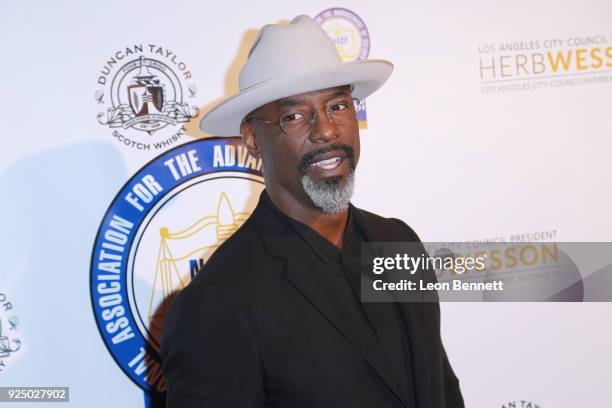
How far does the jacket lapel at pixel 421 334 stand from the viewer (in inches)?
63.9

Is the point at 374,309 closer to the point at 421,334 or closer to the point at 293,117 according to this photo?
the point at 421,334

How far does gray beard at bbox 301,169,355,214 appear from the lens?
5.43 ft

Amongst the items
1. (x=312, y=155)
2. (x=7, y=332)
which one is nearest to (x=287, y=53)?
(x=312, y=155)

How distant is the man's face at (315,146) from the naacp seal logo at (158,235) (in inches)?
33.7

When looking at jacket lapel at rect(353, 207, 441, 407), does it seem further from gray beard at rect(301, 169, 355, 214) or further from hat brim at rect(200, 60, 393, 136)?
hat brim at rect(200, 60, 393, 136)

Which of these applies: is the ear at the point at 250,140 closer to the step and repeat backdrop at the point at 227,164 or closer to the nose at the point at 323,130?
the nose at the point at 323,130

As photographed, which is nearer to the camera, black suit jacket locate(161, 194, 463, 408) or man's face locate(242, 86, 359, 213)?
black suit jacket locate(161, 194, 463, 408)

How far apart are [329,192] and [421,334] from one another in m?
0.45

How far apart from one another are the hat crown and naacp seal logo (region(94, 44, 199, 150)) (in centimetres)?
79

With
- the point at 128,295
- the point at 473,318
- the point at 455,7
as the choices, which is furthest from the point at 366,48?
the point at 128,295

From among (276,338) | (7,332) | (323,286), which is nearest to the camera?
(276,338)

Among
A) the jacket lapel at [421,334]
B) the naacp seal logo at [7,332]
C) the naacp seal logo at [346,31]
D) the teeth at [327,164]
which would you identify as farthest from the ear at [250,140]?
the naacp seal logo at [7,332]

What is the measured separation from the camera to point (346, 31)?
257 centimetres

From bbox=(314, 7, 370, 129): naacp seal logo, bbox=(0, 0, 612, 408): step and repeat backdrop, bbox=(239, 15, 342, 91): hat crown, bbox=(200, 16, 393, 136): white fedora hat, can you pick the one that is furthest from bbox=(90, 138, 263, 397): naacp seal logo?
bbox=(239, 15, 342, 91): hat crown
